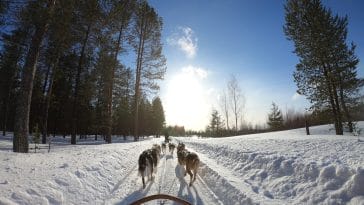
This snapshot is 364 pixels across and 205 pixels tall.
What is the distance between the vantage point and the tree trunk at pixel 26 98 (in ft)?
29.4

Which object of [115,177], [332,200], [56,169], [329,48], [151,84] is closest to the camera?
[332,200]

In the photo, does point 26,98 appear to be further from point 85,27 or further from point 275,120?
point 275,120

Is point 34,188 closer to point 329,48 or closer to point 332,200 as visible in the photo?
point 332,200

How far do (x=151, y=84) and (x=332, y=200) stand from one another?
22920 mm

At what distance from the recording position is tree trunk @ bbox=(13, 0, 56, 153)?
29.4 ft

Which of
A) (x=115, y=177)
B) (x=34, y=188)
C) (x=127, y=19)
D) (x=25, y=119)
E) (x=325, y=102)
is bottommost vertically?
(x=115, y=177)

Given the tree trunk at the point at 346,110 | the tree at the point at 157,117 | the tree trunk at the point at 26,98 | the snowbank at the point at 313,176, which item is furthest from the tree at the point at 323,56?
the tree at the point at 157,117

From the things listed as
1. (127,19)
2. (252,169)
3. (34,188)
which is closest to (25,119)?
(34,188)

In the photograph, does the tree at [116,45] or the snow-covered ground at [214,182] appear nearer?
the snow-covered ground at [214,182]

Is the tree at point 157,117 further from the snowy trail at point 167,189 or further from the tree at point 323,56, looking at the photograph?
the snowy trail at point 167,189

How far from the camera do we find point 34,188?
4.79 meters

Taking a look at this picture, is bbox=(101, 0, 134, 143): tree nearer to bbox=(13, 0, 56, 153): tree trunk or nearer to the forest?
the forest

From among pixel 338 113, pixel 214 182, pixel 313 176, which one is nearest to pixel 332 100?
pixel 338 113

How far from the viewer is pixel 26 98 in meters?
9.12
